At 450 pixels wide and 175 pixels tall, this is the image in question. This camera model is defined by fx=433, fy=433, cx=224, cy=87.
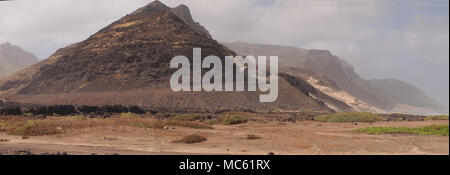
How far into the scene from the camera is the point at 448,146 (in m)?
15.4

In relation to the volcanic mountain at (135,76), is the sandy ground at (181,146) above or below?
below

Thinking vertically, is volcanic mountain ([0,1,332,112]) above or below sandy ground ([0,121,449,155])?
above

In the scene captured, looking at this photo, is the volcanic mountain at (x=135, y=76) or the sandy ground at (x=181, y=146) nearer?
the sandy ground at (x=181, y=146)

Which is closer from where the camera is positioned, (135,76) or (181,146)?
(181,146)

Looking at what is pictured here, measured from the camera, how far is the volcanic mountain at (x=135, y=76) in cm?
7062

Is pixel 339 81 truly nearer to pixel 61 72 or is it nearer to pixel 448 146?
pixel 61 72

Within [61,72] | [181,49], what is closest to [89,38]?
[61,72]

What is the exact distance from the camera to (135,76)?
84.1m

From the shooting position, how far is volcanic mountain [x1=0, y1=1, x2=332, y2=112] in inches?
2781

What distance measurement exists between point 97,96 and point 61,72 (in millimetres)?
26076

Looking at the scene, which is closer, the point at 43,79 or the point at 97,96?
the point at 97,96

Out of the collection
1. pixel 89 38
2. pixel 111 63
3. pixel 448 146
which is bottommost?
pixel 448 146

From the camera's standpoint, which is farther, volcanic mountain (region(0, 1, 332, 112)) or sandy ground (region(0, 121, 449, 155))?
volcanic mountain (region(0, 1, 332, 112))
